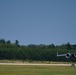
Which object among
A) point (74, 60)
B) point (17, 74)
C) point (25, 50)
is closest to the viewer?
point (17, 74)

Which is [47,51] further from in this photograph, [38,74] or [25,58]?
[38,74]

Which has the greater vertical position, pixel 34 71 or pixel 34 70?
pixel 34 70

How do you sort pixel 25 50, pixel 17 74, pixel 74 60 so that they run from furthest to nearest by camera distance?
pixel 25 50 → pixel 74 60 → pixel 17 74

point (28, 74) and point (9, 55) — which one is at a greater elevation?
point (9, 55)

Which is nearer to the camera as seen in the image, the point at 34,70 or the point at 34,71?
the point at 34,71

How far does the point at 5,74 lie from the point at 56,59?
326 ft

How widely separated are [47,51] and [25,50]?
33.7 feet

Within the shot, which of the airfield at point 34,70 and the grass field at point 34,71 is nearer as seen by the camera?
→ the grass field at point 34,71

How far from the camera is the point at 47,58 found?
6240 inches

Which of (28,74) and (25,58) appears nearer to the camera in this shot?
(28,74)

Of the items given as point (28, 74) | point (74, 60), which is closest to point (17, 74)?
point (28, 74)

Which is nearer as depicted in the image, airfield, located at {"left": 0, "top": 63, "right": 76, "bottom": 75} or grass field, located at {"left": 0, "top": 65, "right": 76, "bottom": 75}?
grass field, located at {"left": 0, "top": 65, "right": 76, "bottom": 75}

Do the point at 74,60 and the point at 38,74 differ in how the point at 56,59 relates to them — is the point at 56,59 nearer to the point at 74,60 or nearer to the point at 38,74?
the point at 74,60

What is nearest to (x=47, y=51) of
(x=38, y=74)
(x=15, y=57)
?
(x=15, y=57)
